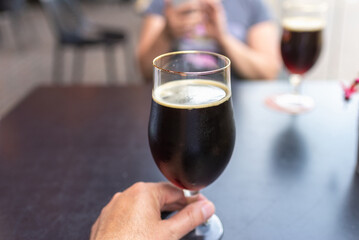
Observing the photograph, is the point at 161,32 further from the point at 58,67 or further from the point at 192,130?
the point at 58,67

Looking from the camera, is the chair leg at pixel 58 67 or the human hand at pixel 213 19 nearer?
the human hand at pixel 213 19

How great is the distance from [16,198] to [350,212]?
60 cm

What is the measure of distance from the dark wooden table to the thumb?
53 mm

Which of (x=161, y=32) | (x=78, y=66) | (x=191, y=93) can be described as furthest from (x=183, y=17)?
(x=78, y=66)

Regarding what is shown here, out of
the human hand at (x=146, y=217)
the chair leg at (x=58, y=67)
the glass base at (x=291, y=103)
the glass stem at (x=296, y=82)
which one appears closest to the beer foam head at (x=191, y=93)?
the human hand at (x=146, y=217)

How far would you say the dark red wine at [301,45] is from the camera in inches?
40.4

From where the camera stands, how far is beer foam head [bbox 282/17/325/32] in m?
1.03

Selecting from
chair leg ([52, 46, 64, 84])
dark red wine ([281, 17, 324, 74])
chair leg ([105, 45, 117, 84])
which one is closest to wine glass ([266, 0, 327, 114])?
dark red wine ([281, 17, 324, 74])

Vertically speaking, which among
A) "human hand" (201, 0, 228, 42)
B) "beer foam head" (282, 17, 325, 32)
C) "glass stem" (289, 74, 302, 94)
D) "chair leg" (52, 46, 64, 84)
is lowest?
"chair leg" (52, 46, 64, 84)

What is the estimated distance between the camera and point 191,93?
57 centimetres

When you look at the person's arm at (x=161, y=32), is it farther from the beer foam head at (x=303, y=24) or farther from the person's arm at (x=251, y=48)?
the beer foam head at (x=303, y=24)

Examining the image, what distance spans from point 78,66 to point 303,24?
349 centimetres

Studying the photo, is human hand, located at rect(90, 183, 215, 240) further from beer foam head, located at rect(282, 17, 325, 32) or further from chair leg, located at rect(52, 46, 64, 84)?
chair leg, located at rect(52, 46, 64, 84)

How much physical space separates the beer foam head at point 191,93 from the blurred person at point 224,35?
0.92 meters
